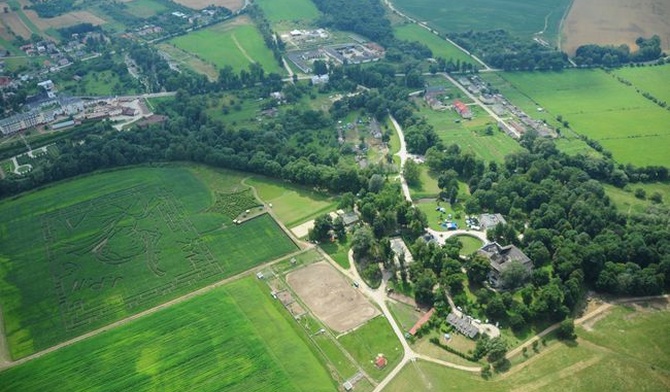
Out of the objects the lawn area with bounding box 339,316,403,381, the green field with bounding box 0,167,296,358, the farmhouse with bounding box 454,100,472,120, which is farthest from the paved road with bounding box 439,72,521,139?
the lawn area with bounding box 339,316,403,381

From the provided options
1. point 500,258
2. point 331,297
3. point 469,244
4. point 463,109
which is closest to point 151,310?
point 331,297

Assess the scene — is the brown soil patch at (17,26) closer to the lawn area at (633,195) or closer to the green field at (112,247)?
the green field at (112,247)

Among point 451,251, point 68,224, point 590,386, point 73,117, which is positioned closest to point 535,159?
point 451,251

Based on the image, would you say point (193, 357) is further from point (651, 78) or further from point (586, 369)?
point (651, 78)

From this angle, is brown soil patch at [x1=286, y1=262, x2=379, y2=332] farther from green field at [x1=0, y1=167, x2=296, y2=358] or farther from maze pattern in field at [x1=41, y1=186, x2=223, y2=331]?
maze pattern in field at [x1=41, y1=186, x2=223, y2=331]

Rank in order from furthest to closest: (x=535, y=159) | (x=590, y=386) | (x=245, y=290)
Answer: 1. (x=535, y=159)
2. (x=245, y=290)
3. (x=590, y=386)

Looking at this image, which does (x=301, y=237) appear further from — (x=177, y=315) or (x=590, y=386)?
(x=590, y=386)

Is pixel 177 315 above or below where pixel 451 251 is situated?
below
